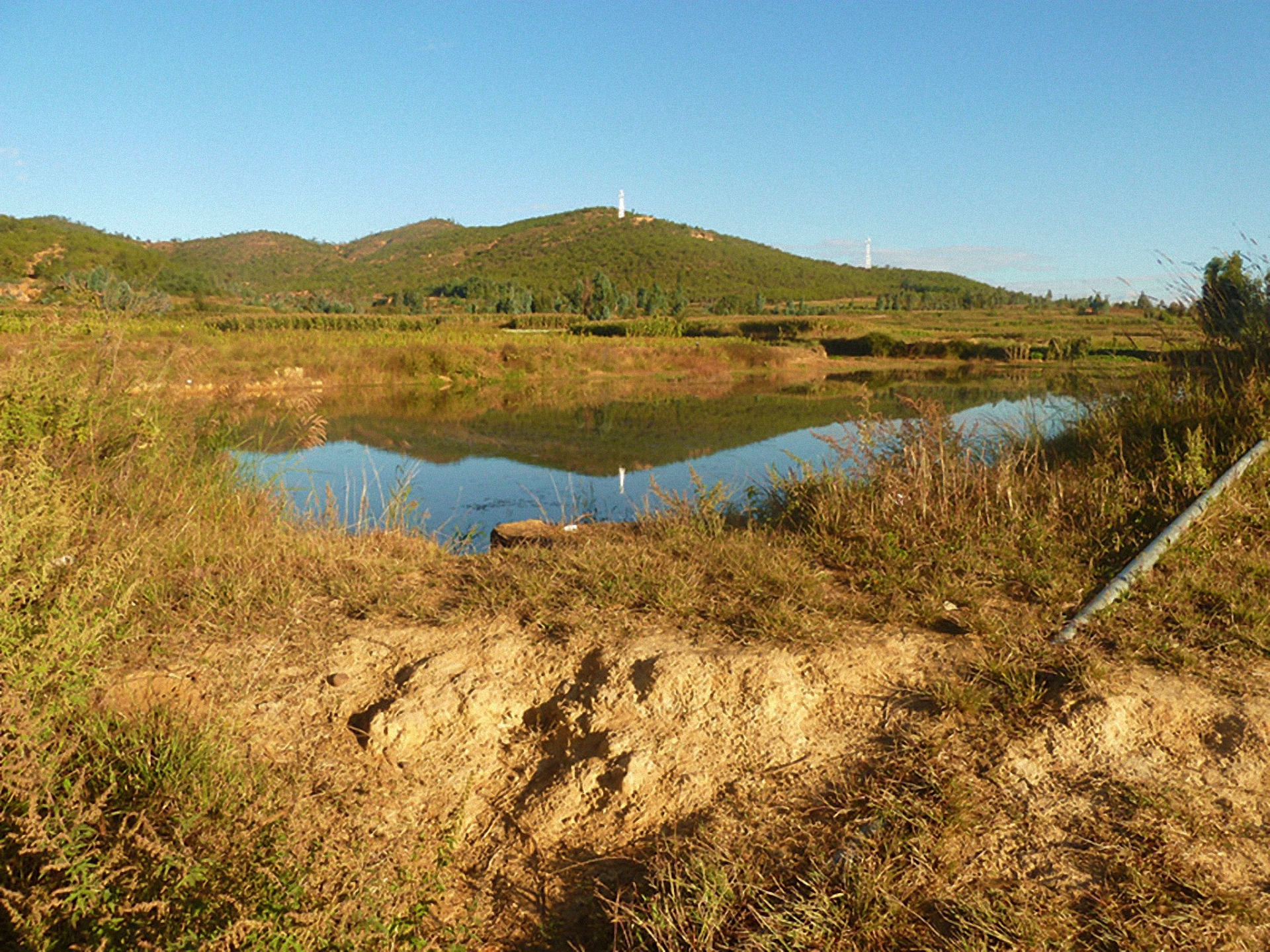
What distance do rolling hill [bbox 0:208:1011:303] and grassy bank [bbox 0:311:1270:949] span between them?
69.7 meters

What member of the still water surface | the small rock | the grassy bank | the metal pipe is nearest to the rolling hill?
the still water surface

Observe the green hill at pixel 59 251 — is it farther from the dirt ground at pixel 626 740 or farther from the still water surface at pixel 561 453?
the dirt ground at pixel 626 740

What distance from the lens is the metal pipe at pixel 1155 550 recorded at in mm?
3471

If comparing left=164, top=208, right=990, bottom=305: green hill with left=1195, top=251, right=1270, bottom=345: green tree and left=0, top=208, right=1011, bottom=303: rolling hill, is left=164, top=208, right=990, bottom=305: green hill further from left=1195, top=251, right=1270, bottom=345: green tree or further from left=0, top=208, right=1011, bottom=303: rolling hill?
left=1195, top=251, right=1270, bottom=345: green tree

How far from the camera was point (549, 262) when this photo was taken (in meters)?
94.5

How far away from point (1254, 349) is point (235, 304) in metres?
51.3

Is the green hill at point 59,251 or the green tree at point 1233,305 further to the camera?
the green hill at point 59,251

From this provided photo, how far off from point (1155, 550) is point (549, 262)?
311 ft

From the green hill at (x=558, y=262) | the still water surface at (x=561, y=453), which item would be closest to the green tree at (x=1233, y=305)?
the still water surface at (x=561, y=453)

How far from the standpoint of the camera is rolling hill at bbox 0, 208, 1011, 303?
88312 millimetres

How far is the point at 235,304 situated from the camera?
47656mm

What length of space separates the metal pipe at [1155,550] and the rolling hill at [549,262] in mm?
71945

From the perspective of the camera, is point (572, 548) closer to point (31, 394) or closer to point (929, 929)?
point (929, 929)

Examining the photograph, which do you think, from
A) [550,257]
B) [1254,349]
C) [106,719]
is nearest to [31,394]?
[106,719]
